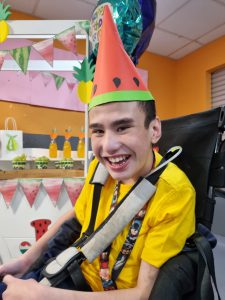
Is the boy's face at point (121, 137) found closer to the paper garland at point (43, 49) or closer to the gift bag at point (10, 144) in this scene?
the paper garland at point (43, 49)

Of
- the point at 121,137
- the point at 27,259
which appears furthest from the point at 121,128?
the point at 27,259

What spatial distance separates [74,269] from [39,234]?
887 mm

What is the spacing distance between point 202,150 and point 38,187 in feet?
3.27

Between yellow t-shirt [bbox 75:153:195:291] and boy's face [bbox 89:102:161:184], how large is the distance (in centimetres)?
10

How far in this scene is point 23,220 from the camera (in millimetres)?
1550

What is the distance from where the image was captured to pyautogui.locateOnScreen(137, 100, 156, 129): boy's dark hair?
2.41 ft

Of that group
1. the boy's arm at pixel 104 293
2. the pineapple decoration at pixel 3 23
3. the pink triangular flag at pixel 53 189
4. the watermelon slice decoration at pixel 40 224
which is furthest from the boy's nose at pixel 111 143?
the pineapple decoration at pixel 3 23

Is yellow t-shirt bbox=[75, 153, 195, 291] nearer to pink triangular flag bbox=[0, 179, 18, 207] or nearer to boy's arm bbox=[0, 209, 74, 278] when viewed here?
boy's arm bbox=[0, 209, 74, 278]

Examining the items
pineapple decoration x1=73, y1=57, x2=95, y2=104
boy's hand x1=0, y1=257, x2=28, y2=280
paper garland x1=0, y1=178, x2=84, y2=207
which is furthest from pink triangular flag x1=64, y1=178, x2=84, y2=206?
boy's hand x1=0, y1=257, x2=28, y2=280

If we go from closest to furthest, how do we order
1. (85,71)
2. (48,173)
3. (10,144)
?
1. (85,71)
2. (48,173)
3. (10,144)

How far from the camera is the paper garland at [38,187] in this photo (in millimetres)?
1522

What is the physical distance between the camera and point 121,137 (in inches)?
28.0

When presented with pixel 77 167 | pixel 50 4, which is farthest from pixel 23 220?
pixel 50 4

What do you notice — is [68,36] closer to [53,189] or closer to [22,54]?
[22,54]
